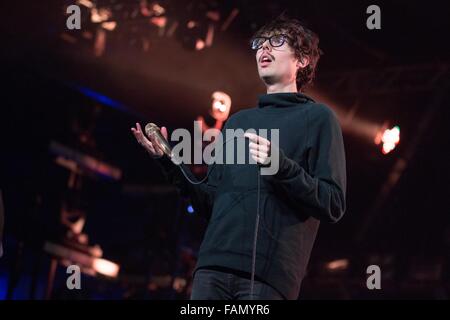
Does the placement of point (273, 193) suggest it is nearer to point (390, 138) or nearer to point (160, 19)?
point (160, 19)

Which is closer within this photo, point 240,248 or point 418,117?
point 240,248

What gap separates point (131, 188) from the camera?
9117 mm

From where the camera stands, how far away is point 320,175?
2.36 m

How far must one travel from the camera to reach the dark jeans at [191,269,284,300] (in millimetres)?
2176

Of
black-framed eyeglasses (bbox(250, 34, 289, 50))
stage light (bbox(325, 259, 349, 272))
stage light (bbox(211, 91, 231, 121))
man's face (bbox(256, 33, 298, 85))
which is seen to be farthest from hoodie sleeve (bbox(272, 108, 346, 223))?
stage light (bbox(325, 259, 349, 272))

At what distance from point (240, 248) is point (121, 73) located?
6132mm

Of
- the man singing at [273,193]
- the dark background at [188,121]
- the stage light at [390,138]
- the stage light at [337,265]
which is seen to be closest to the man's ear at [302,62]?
the man singing at [273,193]

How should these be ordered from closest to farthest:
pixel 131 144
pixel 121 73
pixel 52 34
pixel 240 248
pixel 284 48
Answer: pixel 240 248
pixel 284 48
pixel 52 34
pixel 121 73
pixel 131 144

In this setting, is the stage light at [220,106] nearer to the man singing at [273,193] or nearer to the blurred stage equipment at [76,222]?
the blurred stage equipment at [76,222]

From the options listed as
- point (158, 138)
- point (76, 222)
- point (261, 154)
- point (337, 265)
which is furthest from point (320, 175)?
point (337, 265)

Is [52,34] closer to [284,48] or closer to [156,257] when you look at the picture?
[156,257]

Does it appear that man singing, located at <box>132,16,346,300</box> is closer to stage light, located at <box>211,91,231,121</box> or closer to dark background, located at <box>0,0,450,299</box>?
Answer: dark background, located at <box>0,0,450,299</box>

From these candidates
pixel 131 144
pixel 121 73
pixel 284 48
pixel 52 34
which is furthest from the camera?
pixel 131 144
